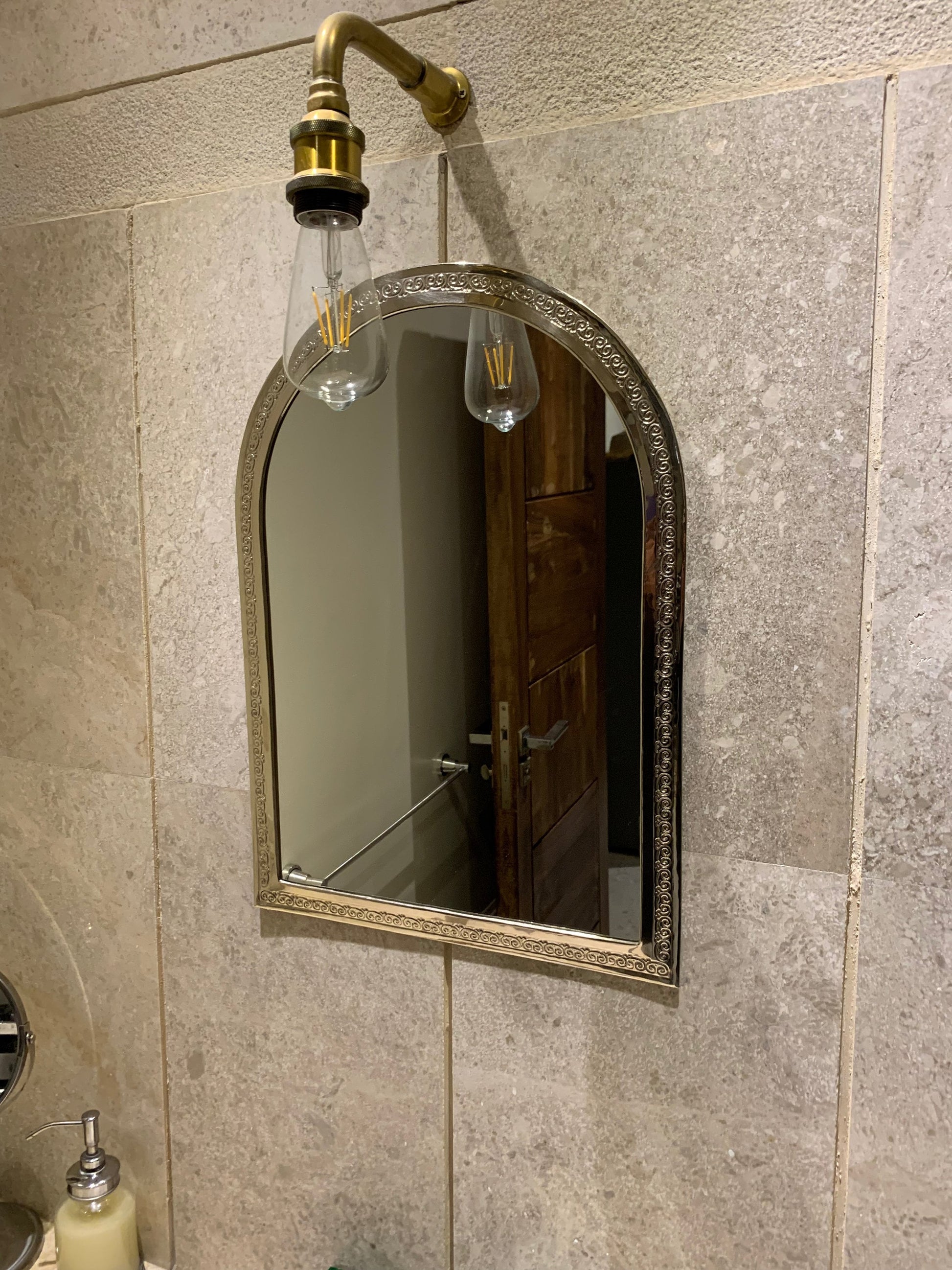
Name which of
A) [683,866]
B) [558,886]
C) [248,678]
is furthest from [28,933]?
[683,866]

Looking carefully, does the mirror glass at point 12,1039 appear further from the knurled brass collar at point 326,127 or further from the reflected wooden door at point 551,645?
the knurled brass collar at point 326,127

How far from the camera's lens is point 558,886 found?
0.82 meters

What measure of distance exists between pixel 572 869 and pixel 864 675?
0.99ft

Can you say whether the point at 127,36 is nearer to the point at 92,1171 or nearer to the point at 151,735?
the point at 151,735

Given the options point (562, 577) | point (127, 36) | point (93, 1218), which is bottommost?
point (93, 1218)

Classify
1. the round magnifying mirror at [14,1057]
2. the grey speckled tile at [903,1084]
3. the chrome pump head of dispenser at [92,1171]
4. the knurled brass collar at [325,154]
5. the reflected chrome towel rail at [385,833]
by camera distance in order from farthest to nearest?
the round magnifying mirror at [14,1057]
the chrome pump head of dispenser at [92,1171]
the reflected chrome towel rail at [385,833]
the grey speckled tile at [903,1084]
the knurled brass collar at [325,154]

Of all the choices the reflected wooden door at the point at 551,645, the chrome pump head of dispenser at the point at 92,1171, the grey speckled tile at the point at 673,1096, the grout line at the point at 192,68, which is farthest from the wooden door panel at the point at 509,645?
the chrome pump head of dispenser at the point at 92,1171

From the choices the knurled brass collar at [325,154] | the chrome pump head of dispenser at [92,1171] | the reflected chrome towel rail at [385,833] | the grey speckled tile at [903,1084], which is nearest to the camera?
the knurled brass collar at [325,154]

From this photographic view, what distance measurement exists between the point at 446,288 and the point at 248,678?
0.43m

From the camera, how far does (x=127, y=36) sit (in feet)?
3.04

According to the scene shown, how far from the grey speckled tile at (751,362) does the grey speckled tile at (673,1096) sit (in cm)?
8

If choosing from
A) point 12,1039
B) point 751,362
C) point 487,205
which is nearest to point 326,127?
point 487,205

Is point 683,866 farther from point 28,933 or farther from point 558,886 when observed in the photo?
point 28,933

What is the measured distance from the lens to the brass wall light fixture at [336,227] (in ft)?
2.01
